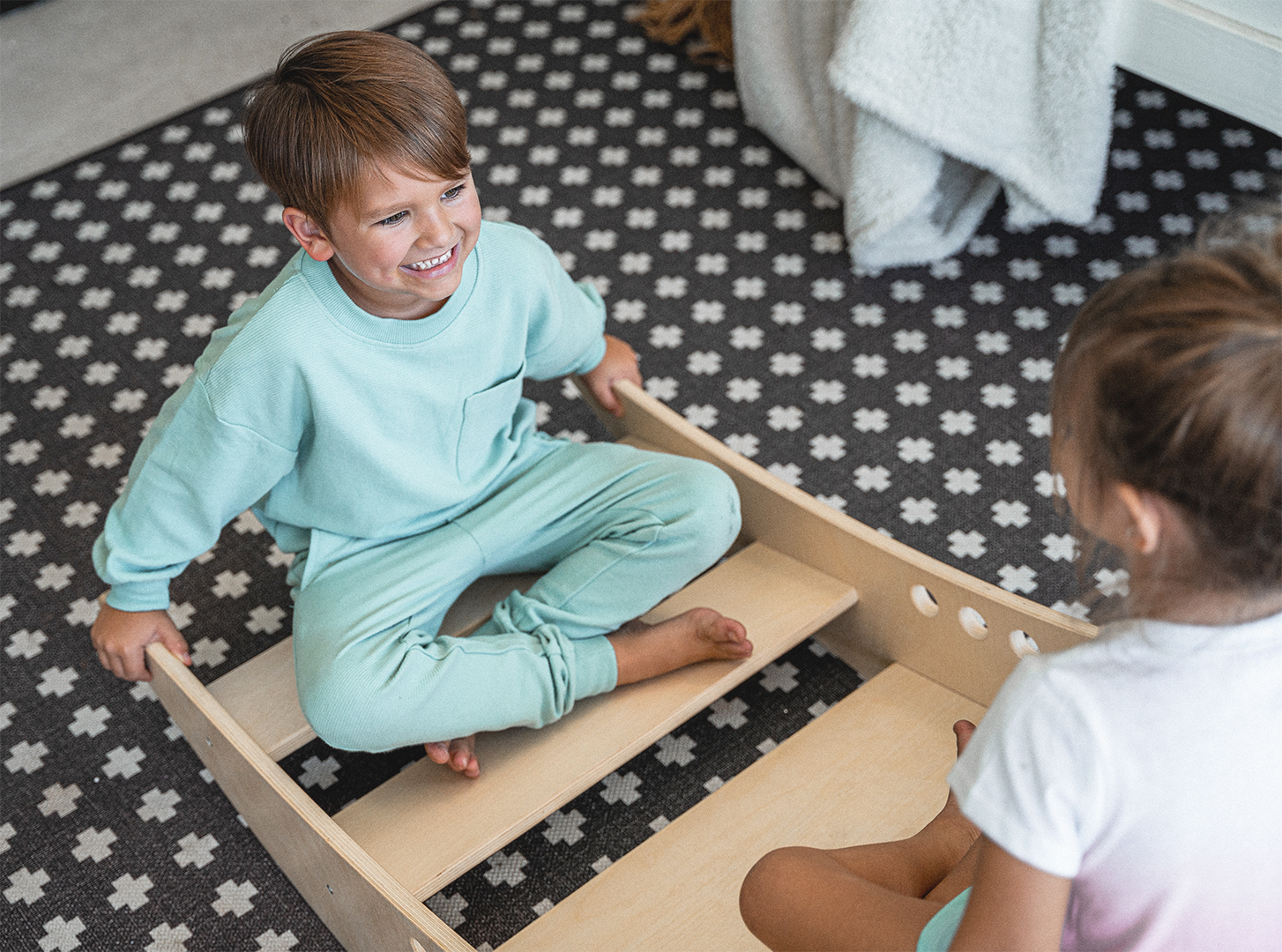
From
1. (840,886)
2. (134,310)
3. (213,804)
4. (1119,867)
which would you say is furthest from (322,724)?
(134,310)

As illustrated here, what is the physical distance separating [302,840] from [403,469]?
0.27m

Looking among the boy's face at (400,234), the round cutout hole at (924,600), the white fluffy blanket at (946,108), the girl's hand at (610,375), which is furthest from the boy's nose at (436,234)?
the white fluffy blanket at (946,108)

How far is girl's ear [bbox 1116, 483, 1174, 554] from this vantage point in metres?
0.47

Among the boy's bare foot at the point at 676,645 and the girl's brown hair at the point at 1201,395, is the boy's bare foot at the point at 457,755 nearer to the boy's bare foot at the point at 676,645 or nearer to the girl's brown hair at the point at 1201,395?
the boy's bare foot at the point at 676,645

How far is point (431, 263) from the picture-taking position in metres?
0.84

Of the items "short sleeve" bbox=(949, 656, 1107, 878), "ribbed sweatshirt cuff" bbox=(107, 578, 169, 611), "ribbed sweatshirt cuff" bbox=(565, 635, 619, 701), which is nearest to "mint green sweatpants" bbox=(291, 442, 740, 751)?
"ribbed sweatshirt cuff" bbox=(565, 635, 619, 701)

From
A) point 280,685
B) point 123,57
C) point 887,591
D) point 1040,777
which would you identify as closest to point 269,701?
point 280,685

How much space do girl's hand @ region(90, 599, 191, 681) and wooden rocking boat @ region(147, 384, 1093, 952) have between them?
25mm

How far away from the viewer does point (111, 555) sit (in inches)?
35.6

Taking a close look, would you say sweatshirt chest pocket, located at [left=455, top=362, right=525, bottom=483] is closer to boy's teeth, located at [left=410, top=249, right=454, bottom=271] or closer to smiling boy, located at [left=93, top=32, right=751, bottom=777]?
smiling boy, located at [left=93, top=32, right=751, bottom=777]

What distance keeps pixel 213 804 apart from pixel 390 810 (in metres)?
0.21

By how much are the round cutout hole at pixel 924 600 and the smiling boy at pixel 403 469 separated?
134 mm

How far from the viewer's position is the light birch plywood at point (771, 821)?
0.84 meters

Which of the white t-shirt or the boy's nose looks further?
the boy's nose
